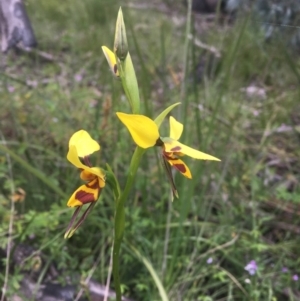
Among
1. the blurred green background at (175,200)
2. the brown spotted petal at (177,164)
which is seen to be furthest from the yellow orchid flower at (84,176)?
the blurred green background at (175,200)

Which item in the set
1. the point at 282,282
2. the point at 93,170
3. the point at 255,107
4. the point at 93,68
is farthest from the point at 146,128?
the point at 93,68

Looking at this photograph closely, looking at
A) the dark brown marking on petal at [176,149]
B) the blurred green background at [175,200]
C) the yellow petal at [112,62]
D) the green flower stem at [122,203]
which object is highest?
the yellow petal at [112,62]

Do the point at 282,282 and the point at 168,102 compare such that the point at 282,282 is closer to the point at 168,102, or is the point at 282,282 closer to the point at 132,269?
the point at 132,269

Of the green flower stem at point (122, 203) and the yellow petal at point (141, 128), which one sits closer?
the yellow petal at point (141, 128)

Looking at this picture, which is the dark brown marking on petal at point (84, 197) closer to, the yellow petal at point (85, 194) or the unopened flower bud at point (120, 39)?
the yellow petal at point (85, 194)

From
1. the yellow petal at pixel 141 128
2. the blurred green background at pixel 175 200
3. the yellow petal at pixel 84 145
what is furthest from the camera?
the blurred green background at pixel 175 200

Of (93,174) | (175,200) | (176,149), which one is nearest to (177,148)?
(176,149)
